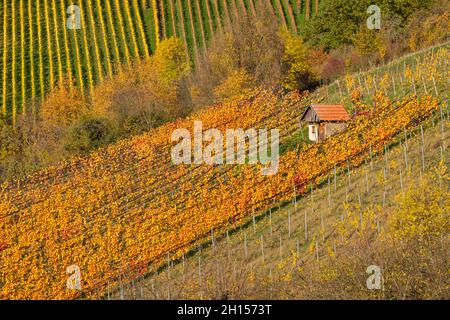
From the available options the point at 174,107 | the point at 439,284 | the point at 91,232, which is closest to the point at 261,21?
the point at 174,107

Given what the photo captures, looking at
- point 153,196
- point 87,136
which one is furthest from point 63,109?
point 153,196

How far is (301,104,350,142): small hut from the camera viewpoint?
3794 centimetres

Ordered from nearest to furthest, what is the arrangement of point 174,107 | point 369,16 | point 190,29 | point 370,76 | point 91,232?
point 91,232 → point 370,76 → point 174,107 → point 369,16 → point 190,29

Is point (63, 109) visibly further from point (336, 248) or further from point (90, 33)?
point (336, 248)

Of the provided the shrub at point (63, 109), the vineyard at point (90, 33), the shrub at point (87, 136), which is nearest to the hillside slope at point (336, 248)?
the shrub at point (87, 136)

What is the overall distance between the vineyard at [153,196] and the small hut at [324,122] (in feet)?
2.92

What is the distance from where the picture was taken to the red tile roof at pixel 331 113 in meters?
38.1

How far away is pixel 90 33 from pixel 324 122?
5254 centimetres

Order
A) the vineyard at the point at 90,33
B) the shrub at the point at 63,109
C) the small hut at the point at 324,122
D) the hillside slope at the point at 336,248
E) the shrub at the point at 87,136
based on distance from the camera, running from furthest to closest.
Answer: the vineyard at the point at 90,33 → the shrub at the point at 63,109 → the shrub at the point at 87,136 → the small hut at the point at 324,122 → the hillside slope at the point at 336,248

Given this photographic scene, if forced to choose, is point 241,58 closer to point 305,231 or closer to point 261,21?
point 261,21

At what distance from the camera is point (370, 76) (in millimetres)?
46188

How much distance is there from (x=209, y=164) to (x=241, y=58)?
54.5ft

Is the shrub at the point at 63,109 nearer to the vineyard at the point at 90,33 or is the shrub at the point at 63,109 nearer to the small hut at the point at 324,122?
the vineyard at the point at 90,33

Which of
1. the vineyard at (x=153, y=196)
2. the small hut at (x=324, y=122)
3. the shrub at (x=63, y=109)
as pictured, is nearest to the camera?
the vineyard at (x=153, y=196)
